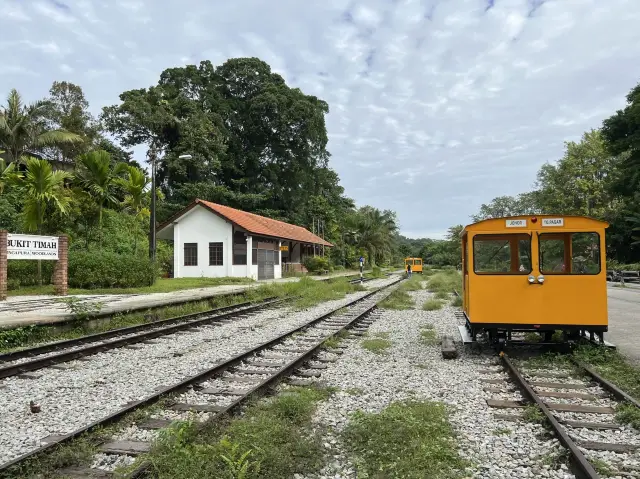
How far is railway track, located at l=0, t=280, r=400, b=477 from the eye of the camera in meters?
3.93

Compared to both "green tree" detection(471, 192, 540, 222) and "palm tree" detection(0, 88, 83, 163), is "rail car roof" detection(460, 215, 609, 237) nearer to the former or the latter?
"palm tree" detection(0, 88, 83, 163)

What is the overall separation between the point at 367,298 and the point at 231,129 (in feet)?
122

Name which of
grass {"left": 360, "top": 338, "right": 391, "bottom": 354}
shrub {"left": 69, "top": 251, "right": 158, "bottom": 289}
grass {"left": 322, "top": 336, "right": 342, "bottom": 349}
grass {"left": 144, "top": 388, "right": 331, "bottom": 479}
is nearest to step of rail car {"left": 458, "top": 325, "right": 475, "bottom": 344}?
grass {"left": 360, "top": 338, "right": 391, "bottom": 354}

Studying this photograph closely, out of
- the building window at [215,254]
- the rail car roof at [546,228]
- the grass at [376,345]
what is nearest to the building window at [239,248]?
the building window at [215,254]

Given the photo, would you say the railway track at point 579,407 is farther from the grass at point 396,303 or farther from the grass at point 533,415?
the grass at point 396,303

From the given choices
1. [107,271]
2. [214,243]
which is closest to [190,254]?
[214,243]

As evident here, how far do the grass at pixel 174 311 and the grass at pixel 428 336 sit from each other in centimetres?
544

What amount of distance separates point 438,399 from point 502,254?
3287 mm

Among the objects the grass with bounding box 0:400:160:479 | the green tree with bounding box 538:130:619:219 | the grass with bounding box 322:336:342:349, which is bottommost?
the grass with bounding box 322:336:342:349

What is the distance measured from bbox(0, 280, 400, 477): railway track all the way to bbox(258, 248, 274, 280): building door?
20.4 m

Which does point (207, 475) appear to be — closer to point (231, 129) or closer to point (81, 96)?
point (81, 96)

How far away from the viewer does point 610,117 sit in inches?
1332

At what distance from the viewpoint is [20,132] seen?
29016mm

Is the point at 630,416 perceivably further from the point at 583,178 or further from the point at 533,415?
the point at 583,178
